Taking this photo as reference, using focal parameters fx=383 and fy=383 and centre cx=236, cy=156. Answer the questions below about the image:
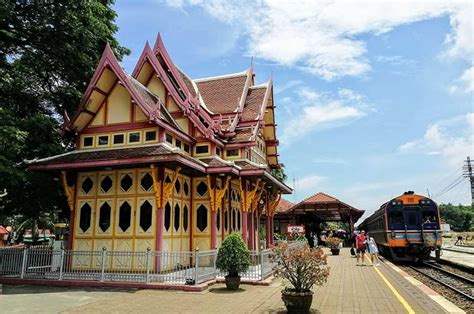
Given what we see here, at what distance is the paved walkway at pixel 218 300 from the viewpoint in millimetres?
8788

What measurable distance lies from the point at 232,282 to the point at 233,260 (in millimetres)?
666

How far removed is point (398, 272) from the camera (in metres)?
16.4

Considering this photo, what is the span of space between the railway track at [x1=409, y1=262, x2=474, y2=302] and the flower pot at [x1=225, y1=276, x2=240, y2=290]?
6.91 meters

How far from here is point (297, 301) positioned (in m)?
7.93

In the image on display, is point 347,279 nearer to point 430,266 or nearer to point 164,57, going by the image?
point 430,266

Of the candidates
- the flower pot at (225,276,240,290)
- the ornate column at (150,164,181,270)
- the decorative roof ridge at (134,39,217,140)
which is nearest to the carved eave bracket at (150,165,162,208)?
the ornate column at (150,164,181,270)

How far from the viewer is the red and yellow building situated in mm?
13914

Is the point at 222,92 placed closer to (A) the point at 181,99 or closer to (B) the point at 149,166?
(A) the point at 181,99

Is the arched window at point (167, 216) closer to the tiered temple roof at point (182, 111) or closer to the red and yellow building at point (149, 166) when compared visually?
the red and yellow building at point (149, 166)

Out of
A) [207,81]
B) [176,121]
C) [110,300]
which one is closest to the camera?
[110,300]

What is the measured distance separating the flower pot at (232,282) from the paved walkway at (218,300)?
21 cm

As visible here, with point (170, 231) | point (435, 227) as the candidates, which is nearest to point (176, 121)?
point (170, 231)

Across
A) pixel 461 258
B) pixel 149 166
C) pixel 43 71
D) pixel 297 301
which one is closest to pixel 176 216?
pixel 149 166

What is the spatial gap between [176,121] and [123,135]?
10.00 feet
